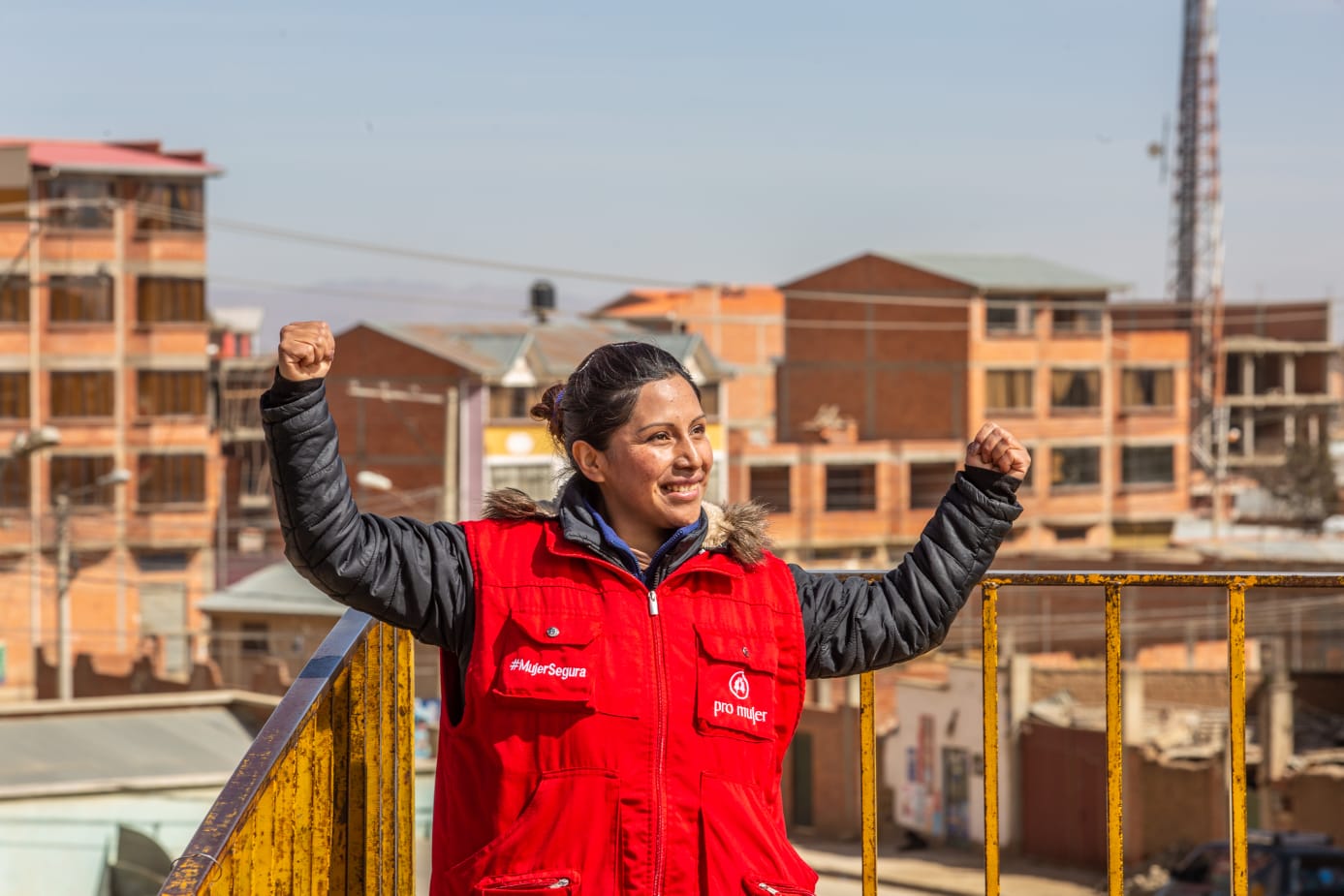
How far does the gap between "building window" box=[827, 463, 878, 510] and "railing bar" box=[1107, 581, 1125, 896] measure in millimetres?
48089

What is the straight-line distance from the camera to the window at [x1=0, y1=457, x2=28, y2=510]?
45938 mm

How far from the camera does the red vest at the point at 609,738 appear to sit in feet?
9.18

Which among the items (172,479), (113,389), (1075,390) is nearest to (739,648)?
(113,389)

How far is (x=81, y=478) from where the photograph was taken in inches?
1887

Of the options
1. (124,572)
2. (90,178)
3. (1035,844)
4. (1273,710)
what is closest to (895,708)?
(1035,844)

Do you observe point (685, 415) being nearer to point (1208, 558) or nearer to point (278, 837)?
point (278, 837)

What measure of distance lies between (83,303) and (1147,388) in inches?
1325

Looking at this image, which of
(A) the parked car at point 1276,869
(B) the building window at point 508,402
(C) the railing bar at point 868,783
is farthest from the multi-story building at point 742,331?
(C) the railing bar at point 868,783

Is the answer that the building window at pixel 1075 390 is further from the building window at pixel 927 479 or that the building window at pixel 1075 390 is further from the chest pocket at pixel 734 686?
the chest pocket at pixel 734 686

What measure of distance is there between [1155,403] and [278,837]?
56915 millimetres

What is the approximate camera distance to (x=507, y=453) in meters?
45.8

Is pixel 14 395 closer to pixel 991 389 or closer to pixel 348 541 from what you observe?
pixel 991 389

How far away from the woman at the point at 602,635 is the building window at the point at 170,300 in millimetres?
47296

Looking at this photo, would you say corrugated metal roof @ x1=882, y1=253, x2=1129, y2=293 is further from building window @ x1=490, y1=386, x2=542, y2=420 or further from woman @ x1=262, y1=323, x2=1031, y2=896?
woman @ x1=262, y1=323, x2=1031, y2=896
